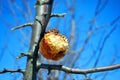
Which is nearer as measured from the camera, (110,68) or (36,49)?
(110,68)

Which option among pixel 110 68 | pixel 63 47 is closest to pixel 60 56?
A: pixel 63 47

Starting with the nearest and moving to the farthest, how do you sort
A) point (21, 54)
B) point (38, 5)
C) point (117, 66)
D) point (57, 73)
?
point (117, 66)
point (21, 54)
point (38, 5)
point (57, 73)

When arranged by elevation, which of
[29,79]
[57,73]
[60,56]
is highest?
[60,56]

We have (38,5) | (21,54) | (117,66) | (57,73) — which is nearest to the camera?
A: (117,66)

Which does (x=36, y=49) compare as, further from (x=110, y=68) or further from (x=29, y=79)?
(x=110, y=68)

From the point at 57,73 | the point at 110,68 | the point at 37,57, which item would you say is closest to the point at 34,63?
the point at 37,57

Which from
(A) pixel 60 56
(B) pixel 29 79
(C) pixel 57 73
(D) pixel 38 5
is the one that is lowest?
(C) pixel 57 73

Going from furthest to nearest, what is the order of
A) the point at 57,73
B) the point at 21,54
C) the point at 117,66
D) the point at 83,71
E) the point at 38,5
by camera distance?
the point at 57,73 → the point at 38,5 → the point at 21,54 → the point at 83,71 → the point at 117,66

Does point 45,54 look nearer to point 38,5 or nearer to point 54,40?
point 54,40

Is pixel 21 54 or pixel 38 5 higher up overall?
pixel 38 5
